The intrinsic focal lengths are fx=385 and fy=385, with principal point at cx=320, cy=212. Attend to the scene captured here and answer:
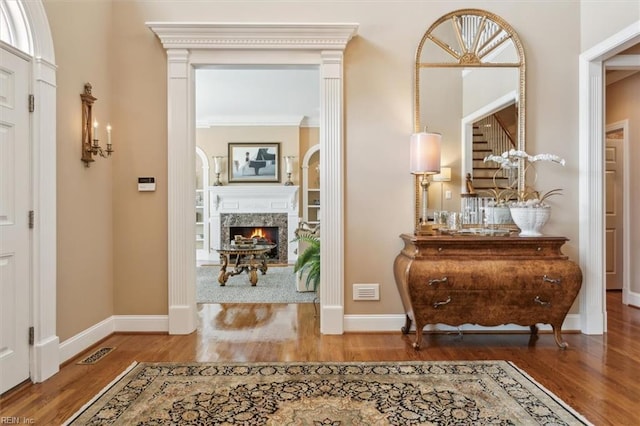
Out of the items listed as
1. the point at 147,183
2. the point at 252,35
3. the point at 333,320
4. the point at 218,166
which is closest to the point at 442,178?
the point at 333,320

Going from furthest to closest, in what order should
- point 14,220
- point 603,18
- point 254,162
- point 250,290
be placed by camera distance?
point 254,162 < point 250,290 < point 603,18 < point 14,220

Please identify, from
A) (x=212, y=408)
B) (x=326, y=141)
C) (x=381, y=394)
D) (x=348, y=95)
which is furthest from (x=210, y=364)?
(x=348, y=95)

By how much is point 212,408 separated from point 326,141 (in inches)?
84.5

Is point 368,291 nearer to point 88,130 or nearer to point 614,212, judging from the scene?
point 88,130

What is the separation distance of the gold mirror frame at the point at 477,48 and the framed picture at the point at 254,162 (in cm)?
518

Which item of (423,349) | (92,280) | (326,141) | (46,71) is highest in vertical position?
(46,71)

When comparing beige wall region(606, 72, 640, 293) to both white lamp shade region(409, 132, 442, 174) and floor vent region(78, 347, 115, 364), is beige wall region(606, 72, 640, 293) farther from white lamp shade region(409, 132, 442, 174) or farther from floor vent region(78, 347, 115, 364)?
floor vent region(78, 347, 115, 364)

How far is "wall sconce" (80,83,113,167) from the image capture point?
9.40 ft

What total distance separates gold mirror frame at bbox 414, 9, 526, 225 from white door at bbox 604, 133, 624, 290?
8.25 ft

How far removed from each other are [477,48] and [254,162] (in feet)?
18.4

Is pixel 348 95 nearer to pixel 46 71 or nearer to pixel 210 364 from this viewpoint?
pixel 46 71

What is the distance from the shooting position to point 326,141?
→ 327 cm

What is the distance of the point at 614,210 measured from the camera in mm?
4973

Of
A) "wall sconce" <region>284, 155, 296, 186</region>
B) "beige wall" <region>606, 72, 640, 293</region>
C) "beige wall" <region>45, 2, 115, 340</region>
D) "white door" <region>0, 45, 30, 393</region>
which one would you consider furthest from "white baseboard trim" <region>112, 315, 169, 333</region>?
"wall sconce" <region>284, 155, 296, 186</region>
